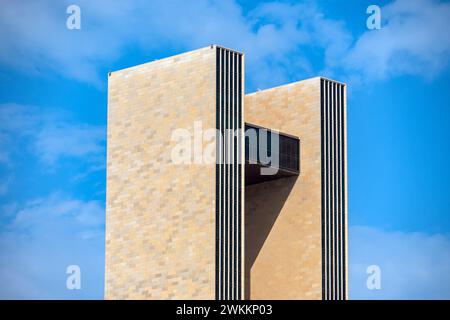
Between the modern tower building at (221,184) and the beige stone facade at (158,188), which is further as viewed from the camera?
the modern tower building at (221,184)

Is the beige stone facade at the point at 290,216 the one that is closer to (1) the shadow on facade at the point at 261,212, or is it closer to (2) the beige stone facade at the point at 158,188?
(1) the shadow on facade at the point at 261,212

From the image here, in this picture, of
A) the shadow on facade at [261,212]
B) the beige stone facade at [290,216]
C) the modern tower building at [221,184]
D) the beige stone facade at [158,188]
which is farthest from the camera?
the shadow on facade at [261,212]

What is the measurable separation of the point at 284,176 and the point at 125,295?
46.7 ft

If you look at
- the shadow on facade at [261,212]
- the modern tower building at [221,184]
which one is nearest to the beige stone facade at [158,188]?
the modern tower building at [221,184]

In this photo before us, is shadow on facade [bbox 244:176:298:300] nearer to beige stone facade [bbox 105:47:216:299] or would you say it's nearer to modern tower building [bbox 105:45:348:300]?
modern tower building [bbox 105:45:348:300]

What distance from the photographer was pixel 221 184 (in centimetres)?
9950

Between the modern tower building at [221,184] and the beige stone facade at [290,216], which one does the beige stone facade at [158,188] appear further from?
the beige stone facade at [290,216]

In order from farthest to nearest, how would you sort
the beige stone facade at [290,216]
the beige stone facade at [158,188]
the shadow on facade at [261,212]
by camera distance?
the shadow on facade at [261,212]
the beige stone facade at [290,216]
the beige stone facade at [158,188]

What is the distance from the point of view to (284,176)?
109 metres

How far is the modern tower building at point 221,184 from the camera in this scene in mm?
99438

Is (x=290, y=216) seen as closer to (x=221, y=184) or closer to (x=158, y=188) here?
(x=221, y=184)

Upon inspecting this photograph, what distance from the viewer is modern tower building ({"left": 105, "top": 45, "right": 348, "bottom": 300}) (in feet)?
326

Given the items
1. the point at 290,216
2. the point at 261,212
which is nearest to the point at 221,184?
the point at 290,216
